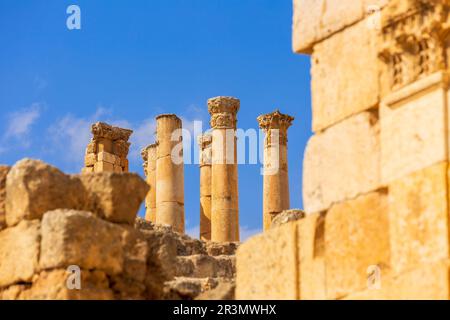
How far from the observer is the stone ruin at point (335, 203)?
780 centimetres

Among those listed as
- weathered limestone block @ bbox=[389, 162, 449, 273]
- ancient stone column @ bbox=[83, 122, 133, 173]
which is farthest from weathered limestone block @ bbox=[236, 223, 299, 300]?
ancient stone column @ bbox=[83, 122, 133, 173]

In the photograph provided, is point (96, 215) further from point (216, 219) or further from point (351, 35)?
point (216, 219)

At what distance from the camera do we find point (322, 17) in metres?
9.20

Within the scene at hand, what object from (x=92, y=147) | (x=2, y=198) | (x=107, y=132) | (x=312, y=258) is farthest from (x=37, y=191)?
(x=92, y=147)

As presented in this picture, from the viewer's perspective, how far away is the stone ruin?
780 centimetres

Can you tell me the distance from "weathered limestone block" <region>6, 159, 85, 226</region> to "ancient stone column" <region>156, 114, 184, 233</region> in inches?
678

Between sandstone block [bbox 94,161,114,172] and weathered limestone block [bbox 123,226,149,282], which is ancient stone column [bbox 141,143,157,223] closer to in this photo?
sandstone block [bbox 94,161,114,172]

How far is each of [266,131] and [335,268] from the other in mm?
21229

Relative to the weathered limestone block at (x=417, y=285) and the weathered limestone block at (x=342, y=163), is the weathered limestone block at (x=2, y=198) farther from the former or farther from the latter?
the weathered limestone block at (x=417, y=285)

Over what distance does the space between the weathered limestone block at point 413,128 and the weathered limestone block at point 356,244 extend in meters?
0.29

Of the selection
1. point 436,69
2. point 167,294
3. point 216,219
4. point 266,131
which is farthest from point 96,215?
point 266,131

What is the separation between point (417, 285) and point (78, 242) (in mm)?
3090

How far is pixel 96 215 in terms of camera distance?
9680 millimetres

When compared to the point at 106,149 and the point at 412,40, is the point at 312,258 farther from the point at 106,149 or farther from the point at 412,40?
the point at 106,149
